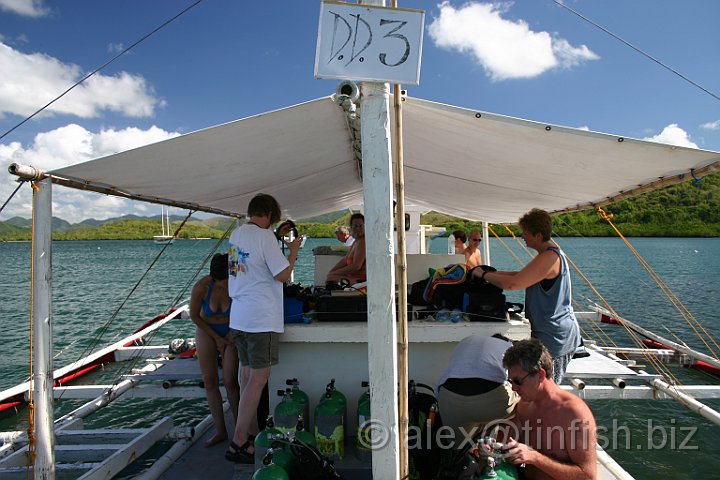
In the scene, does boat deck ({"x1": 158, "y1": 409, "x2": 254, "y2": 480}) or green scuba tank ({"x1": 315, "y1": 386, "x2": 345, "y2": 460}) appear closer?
green scuba tank ({"x1": 315, "y1": 386, "x2": 345, "y2": 460})

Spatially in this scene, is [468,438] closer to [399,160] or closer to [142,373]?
[399,160]

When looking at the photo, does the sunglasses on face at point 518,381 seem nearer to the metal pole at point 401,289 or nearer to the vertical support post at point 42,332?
the metal pole at point 401,289

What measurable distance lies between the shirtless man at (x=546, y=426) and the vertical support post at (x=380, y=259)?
1.99 feet

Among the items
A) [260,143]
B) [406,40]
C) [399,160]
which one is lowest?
[399,160]

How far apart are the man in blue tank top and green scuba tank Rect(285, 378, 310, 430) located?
5.19 feet

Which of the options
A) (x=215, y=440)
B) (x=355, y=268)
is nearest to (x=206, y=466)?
(x=215, y=440)

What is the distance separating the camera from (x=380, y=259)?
7.06 feet

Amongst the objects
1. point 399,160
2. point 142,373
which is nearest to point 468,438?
point 399,160

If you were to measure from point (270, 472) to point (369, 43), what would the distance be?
2212 millimetres

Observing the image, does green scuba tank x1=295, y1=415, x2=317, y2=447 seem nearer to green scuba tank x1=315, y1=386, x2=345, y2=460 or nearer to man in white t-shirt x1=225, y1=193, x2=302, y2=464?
green scuba tank x1=315, y1=386, x2=345, y2=460

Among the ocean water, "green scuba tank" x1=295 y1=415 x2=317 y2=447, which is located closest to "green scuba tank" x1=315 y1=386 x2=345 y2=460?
"green scuba tank" x1=295 y1=415 x2=317 y2=447

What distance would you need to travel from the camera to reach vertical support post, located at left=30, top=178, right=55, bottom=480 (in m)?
2.59

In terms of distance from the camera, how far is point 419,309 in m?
3.52

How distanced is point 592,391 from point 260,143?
Result: 17.1 feet
